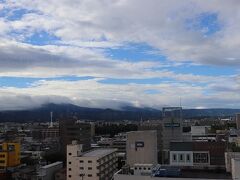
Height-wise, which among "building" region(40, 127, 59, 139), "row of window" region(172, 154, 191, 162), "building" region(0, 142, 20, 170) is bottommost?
"building" region(0, 142, 20, 170)

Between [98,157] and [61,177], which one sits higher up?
[98,157]

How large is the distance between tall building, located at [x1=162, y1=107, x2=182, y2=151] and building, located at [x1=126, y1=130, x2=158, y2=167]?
53.0ft

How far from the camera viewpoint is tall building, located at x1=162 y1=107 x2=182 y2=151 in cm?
5156

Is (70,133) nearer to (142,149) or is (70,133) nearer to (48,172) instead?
(48,172)

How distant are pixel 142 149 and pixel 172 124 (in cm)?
1702

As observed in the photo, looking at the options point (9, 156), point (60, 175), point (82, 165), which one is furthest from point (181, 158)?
point (9, 156)

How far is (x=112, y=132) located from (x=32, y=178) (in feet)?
205

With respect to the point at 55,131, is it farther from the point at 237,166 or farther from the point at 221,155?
the point at 237,166

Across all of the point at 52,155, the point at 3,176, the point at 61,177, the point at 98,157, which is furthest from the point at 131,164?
the point at 52,155

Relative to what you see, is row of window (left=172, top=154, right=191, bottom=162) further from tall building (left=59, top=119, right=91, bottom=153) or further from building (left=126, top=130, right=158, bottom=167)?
tall building (left=59, top=119, right=91, bottom=153)

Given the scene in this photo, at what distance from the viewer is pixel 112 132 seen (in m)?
102

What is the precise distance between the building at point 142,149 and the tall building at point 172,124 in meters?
16.2

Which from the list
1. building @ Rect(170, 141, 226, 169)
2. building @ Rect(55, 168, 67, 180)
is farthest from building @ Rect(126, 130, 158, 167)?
building @ Rect(55, 168, 67, 180)

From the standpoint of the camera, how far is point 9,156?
163 ft
